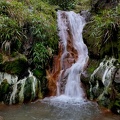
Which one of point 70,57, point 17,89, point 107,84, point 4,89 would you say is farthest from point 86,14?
point 4,89

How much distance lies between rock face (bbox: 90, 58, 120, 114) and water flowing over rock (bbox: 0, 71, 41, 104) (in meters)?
2.08

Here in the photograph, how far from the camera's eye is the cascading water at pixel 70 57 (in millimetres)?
9898

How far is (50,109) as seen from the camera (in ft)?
27.6

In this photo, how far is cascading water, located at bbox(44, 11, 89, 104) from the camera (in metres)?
9.90

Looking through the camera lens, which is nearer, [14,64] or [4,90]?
[4,90]

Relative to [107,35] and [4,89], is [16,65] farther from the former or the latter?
[107,35]

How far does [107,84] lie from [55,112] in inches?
81.7

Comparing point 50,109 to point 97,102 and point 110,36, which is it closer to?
point 97,102

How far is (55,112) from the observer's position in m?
8.13

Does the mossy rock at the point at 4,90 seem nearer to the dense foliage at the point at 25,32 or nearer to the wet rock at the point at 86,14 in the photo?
the dense foliage at the point at 25,32

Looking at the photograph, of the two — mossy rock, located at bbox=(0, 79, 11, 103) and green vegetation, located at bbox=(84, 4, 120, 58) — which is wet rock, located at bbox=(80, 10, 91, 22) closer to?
green vegetation, located at bbox=(84, 4, 120, 58)

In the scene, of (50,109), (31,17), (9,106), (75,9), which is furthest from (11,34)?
(75,9)

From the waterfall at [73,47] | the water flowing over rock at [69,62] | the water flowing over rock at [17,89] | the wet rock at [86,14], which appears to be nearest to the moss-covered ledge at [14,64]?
the water flowing over rock at [17,89]

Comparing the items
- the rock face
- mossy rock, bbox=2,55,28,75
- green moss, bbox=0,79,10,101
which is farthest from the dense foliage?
the rock face
